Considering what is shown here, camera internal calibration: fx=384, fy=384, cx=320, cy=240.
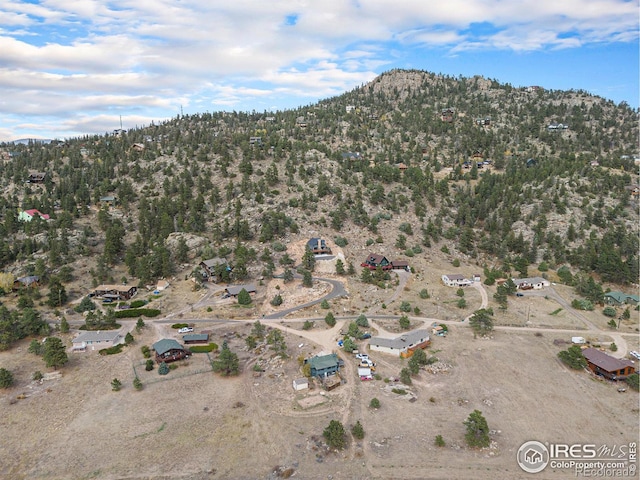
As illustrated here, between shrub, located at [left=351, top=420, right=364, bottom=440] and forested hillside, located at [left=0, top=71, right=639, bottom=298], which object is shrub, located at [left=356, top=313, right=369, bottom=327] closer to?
shrub, located at [left=351, top=420, right=364, bottom=440]

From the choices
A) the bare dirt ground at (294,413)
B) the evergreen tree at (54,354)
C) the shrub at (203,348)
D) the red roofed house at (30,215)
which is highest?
the red roofed house at (30,215)

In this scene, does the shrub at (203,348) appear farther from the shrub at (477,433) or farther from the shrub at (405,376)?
the shrub at (477,433)

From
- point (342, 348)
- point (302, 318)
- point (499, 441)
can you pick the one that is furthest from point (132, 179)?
point (499, 441)

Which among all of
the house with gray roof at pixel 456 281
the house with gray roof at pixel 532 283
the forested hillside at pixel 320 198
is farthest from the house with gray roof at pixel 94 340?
the house with gray roof at pixel 532 283

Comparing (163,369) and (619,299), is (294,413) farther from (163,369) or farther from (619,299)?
(619,299)

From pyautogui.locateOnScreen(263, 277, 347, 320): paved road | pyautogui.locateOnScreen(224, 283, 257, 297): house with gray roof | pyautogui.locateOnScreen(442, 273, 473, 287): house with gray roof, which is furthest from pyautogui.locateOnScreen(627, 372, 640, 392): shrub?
pyautogui.locateOnScreen(224, 283, 257, 297): house with gray roof

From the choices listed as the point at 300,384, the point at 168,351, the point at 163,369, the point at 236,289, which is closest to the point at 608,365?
the point at 300,384
